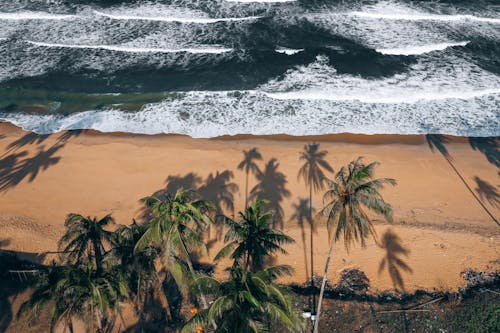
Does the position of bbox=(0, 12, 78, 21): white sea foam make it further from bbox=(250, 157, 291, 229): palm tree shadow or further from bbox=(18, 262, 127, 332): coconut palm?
bbox=(18, 262, 127, 332): coconut palm

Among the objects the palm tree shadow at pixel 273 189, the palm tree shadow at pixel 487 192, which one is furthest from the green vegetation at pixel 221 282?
the palm tree shadow at pixel 487 192

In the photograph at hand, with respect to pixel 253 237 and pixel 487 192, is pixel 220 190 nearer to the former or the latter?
pixel 253 237

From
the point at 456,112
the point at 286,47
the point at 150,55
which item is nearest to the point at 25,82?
the point at 150,55

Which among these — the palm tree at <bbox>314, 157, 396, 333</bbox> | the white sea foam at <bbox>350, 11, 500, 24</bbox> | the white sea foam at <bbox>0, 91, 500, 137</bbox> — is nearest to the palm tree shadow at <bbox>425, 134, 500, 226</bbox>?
the white sea foam at <bbox>0, 91, 500, 137</bbox>

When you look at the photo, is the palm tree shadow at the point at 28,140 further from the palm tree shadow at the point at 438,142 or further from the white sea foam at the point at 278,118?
the palm tree shadow at the point at 438,142

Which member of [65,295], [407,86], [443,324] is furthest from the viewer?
[407,86]

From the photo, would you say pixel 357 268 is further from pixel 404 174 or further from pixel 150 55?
pixel 150 55
